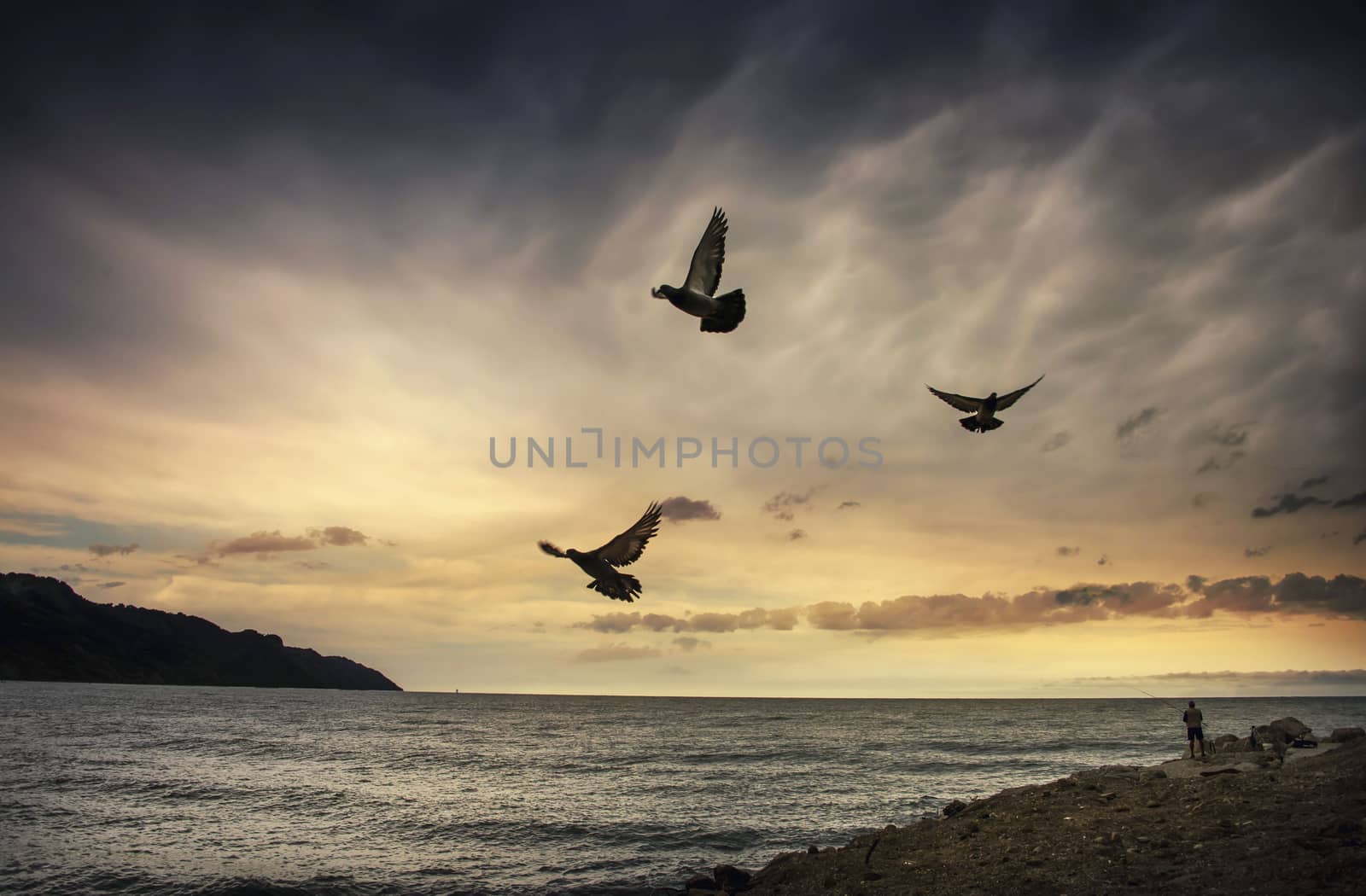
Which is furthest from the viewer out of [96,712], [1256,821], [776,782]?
[96,712]

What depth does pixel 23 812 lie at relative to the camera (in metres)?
29.1

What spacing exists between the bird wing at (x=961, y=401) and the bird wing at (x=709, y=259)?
19.0ft

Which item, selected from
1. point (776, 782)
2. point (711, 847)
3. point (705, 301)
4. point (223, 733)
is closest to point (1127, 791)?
point (711, 847)

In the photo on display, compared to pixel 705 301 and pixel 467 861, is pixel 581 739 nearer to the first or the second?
pixel 467 861

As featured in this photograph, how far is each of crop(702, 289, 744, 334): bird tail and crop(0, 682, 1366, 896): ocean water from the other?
52.7 ft

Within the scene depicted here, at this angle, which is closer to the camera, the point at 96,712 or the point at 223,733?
the point at 223,733

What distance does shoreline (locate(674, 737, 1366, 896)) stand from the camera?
38.1 ft

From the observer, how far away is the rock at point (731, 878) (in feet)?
58.1

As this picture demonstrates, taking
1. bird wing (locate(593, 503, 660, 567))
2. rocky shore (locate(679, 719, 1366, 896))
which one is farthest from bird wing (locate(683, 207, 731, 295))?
rocky shore (locate(679, 719, 1366, 896))

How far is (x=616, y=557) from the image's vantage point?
9484 mm

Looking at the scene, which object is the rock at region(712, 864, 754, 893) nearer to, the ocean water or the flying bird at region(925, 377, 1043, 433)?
the ocean water

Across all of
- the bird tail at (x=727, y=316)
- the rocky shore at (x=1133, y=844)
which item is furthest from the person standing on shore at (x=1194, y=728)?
the bird tail at (x=727, y=316)

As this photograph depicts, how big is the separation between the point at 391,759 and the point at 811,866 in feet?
144

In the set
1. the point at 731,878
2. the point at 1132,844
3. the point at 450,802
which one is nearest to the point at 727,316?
the point at 1132,844
